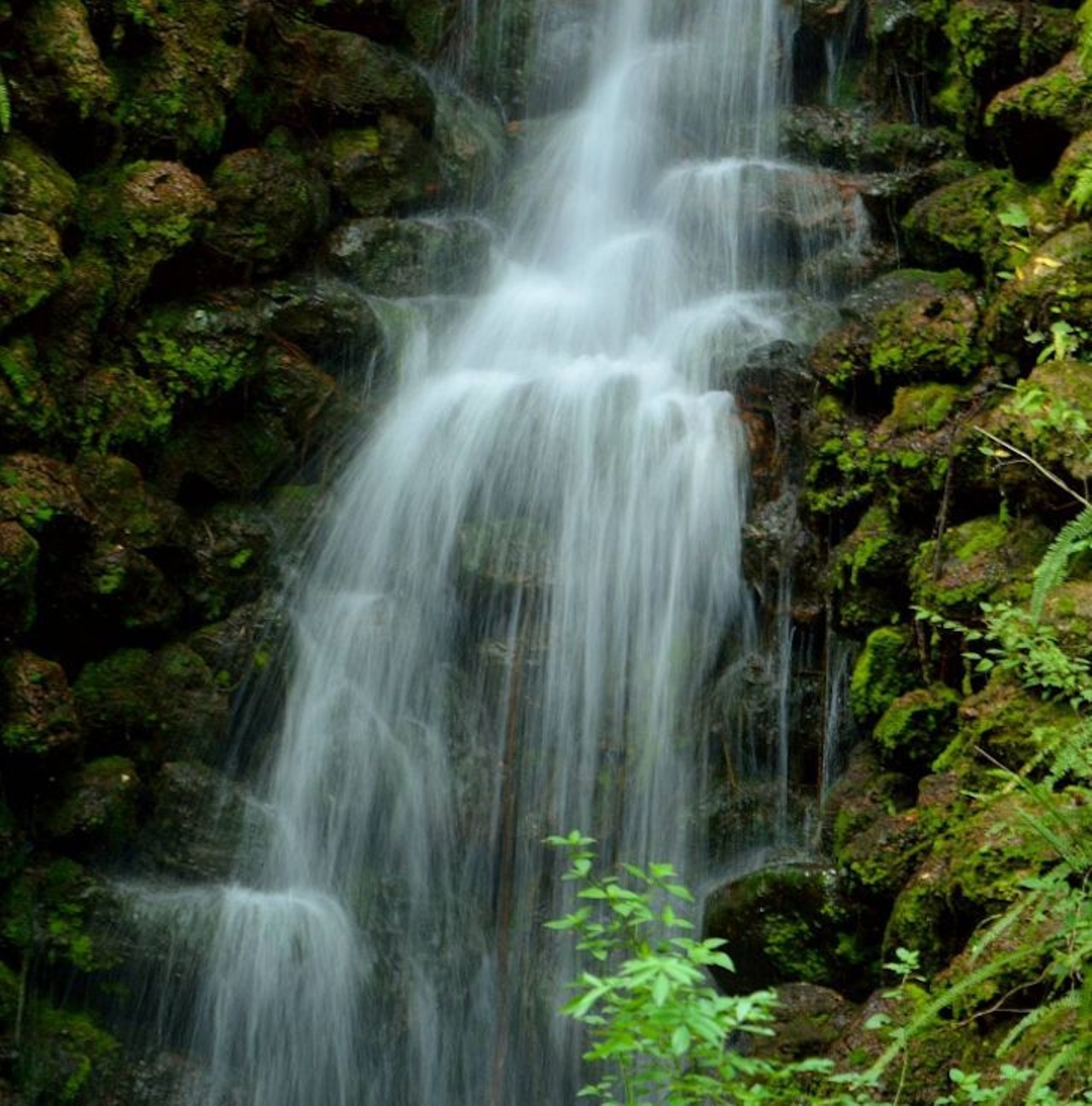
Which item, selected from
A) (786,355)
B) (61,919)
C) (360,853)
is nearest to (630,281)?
(786,355)

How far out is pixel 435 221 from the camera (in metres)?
10.8

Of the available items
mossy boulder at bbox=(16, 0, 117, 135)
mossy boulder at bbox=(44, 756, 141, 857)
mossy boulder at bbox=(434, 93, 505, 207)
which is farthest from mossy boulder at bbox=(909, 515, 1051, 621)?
mossy boulder at bbox=(434, 93, 505, 207)

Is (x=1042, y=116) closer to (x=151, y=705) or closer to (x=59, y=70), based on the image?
(x=59, y=70)

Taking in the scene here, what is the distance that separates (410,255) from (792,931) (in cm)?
610

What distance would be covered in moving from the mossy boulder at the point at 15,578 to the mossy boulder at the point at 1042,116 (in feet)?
18.1

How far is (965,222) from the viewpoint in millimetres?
7711

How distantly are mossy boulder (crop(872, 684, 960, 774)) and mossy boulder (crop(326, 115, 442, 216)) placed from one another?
242 inches

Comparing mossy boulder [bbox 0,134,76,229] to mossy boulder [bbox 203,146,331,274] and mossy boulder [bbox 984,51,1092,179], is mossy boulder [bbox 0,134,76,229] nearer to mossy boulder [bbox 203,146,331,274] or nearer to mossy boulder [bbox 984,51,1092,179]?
mossy boulder [bbox 203,146,331,274]

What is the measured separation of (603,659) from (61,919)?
309 cm

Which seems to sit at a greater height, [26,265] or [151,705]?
[26,265]

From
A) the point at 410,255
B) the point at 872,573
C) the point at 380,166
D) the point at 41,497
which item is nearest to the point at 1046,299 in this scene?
the point at 872,573

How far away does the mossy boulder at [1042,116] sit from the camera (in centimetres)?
710

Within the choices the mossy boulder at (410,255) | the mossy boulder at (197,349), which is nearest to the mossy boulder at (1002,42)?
the mossy boulder at (410,255)

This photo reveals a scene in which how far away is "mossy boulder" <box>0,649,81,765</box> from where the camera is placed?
6.55 m
